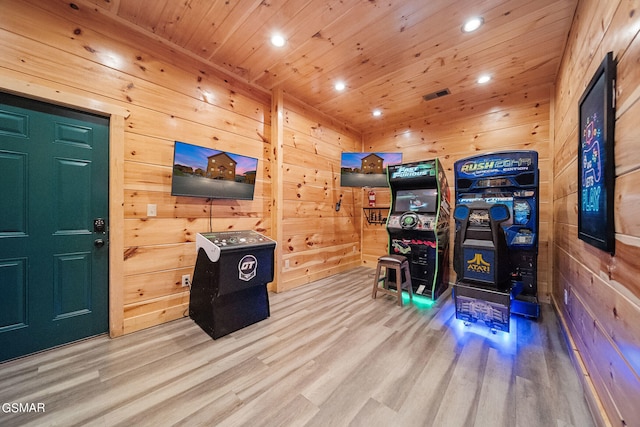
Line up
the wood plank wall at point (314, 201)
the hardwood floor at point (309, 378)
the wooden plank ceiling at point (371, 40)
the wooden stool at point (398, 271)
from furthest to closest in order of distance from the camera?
the wood plank wall at point (314, 201) < the wooden stool at point (398, 271) < the wooden plank ceiling at point (371, 40) < the hardwood floor at point (309, 378)

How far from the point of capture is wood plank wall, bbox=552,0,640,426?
3.02 feet

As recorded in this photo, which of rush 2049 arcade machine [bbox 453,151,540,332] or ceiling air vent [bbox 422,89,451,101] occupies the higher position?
ceiling air vent [bbox 422,89,451,101]

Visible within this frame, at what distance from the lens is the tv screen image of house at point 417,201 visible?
3.00 meters

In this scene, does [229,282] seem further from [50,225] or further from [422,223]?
[422,223]

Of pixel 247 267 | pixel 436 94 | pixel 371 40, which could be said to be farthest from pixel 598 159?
pixel 247 267

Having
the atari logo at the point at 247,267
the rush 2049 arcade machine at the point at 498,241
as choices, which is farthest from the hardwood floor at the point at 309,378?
the atari logo at the point at 247,267

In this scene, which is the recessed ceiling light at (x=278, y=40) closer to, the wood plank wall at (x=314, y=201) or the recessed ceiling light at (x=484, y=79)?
the wood plank wall at (x=314, y=201)

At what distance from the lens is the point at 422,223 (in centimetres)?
288

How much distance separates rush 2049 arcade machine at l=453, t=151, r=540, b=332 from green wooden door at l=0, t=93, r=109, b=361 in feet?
10.8

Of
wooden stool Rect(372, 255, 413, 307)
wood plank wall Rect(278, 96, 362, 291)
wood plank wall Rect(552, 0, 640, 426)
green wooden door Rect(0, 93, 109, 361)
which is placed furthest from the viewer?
wood plank wall Rect(278, 96, 362, 291)

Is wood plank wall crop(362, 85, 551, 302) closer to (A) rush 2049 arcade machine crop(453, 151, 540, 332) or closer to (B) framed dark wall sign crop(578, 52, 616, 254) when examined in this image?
(A) rush 2049 arcade machine crop(453, 151, 540, 332)

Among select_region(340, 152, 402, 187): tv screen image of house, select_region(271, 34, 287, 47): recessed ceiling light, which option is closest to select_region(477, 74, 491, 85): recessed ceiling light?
select_region(340, 152, 402, 187): tv screen image of house

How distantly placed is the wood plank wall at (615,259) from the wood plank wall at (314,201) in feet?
9.14

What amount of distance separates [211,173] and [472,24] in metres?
2.78
